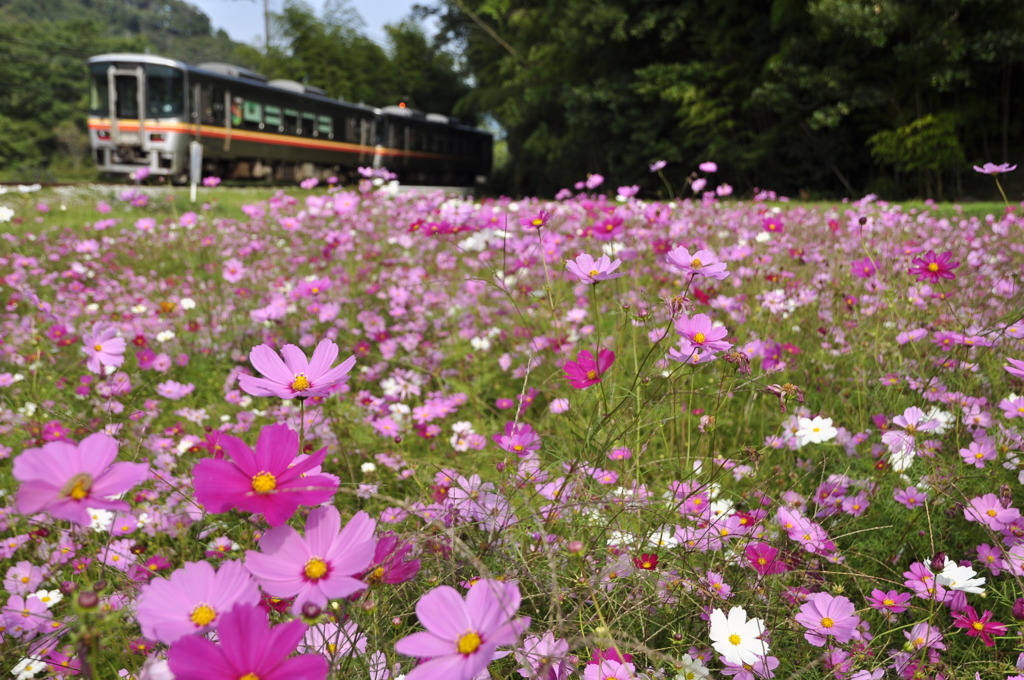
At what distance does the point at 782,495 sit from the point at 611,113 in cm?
1487

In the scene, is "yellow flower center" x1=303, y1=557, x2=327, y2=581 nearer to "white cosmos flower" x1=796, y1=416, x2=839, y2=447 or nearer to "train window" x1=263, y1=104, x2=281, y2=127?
"white cosmos flower" x1=796, y1=416, x2=839, y2=447

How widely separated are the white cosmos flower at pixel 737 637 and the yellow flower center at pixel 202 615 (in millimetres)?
588

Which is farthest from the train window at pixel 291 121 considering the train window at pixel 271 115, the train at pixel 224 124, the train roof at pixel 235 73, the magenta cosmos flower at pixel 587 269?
the magenta cosmos flower at pixel 587 269

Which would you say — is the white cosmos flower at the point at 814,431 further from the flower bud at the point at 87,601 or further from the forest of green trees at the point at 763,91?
the forest of green trees at the point at 763,91

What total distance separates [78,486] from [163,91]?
43.8 feet

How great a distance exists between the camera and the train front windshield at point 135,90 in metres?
11.3

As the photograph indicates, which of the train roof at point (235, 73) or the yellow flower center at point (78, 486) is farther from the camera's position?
the train roof at point (235, 73)

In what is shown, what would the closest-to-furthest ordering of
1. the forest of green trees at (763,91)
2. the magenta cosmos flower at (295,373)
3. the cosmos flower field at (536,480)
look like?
the cosmos flower field at (536,480), the magenta cosmos flower at (295,373), the forest of green trees at (763,91)

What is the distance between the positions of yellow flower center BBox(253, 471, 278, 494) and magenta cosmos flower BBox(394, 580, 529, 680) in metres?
0.16

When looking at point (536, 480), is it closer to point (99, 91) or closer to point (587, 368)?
point (587, 368)

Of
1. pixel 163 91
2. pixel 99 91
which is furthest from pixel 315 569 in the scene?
pixel 99 91

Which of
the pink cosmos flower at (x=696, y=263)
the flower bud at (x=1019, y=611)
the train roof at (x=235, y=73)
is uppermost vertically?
the train roof at (x=235, y=73)

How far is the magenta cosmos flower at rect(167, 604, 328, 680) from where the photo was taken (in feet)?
1.36

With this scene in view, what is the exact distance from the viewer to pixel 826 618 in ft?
2.71
